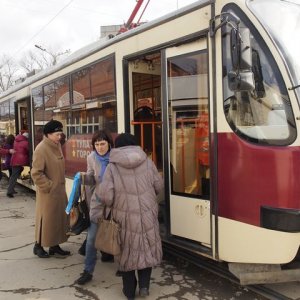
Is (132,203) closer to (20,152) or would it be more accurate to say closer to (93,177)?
(93,177)

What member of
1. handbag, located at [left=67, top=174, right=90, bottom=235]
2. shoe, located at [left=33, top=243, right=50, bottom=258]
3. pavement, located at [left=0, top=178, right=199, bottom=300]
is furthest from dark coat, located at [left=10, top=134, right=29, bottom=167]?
handbag, located at [left=67, top=174, right=90, bottom=235]

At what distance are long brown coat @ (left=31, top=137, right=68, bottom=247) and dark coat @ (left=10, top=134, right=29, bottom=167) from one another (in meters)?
4.89

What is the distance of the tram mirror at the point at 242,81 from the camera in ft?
10.9

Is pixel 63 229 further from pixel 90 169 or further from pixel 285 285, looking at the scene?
pixel 285 285

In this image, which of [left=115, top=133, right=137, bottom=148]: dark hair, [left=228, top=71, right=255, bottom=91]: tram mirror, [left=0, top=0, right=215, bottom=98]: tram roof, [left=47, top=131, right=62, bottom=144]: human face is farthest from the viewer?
[left=47, top=131, right=62, bottom=144]: human face

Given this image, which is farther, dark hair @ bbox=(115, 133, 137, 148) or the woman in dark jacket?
the woman in dark jacket

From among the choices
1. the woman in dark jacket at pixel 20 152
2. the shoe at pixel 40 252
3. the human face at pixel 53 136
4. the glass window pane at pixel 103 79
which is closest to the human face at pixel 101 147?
the human face at pixel 53 136

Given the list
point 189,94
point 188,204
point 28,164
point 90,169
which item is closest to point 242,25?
point 189,94

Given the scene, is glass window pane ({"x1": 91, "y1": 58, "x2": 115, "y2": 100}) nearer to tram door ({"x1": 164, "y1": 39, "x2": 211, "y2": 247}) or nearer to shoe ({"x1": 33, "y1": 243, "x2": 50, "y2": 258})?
tram door ({"x1": 164, "y1": 39, "x2": 211, "y2": 247})

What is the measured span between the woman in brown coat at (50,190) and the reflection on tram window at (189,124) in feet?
4.98

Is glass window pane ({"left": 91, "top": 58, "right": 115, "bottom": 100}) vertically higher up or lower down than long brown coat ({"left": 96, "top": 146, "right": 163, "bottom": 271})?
higher up

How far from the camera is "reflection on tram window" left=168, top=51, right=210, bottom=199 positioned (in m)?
4.07

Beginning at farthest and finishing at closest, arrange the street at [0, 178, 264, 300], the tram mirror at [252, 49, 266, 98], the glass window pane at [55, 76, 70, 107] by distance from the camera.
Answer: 1. the glass window pane at [55, 76, 70, 107]
2. the street at [0, 178, 264, 300]
3. the tram mirror at [252, 49, 266, 98]

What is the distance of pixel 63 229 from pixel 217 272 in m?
1.98
